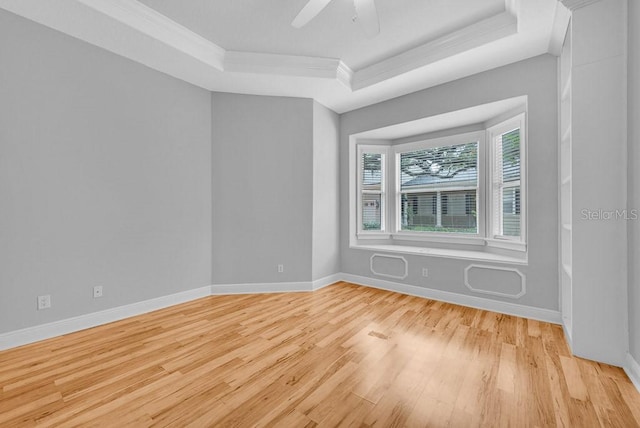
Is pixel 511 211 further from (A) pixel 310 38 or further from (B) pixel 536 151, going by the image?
(A) pixel 310 38

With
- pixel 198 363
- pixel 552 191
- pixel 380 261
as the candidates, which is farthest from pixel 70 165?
pixel 552 191

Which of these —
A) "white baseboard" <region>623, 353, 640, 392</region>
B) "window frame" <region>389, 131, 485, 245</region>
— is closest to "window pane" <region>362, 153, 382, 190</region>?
"window frame" <region>389, 131, 485, 245</region>

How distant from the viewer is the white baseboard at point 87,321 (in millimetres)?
2354

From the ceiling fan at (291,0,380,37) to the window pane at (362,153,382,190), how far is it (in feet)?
8.68

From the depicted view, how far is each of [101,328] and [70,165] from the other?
5.38 feet

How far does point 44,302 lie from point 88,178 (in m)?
1.21

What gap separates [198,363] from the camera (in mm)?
2098

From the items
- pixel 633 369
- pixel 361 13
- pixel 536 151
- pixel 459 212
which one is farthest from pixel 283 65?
pixel 633 369

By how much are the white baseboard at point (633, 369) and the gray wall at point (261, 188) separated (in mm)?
3205

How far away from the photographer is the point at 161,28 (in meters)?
2.76

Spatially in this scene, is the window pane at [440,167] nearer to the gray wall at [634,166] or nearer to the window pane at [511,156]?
the window pane at [511,156]

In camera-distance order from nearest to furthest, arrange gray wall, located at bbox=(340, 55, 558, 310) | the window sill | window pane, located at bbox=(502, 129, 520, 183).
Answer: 1. gray wall, located at bbox=(340, 55, 558, 310)
2. the window sill
3. window pane, located at bbox=(502, 129, 520, 183)

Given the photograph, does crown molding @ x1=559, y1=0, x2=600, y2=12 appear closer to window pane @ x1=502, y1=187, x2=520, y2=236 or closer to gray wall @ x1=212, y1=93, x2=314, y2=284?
window pane @ x1=502, y1=187, x2=520, y2=236

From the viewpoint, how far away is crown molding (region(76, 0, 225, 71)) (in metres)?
2.43
